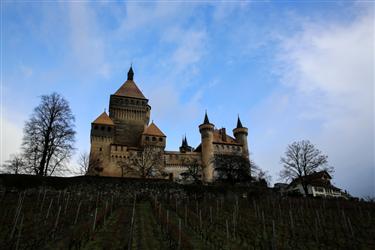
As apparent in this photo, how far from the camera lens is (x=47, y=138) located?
31.5 meters

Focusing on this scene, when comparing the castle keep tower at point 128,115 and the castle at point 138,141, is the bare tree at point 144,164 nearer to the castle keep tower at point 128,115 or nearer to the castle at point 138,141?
the castle at point 138,141

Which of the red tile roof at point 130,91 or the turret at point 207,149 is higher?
the red tile roof at point 130,91

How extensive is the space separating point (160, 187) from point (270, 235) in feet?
66.6

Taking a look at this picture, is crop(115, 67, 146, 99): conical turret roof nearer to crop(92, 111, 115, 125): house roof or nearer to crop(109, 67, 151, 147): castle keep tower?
crop(109, 67, 151, 147): castle keep tower

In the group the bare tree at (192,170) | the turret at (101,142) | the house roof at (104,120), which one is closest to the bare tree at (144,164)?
the turret at (101,142)

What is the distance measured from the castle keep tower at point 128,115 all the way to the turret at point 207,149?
37.4ft

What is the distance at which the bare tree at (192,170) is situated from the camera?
1811 inches

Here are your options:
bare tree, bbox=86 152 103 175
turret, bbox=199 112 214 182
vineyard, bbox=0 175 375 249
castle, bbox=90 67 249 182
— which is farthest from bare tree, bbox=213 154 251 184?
bare tree, bbox=86 152 103 175

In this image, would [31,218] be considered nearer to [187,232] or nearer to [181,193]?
[187,232]

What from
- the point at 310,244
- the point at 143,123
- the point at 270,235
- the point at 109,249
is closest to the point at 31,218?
the point at 109,249

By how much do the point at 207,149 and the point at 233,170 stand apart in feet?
37.5

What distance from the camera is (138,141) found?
5422cm

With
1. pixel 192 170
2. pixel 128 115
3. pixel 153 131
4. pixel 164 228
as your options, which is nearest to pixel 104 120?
pixel 128 115

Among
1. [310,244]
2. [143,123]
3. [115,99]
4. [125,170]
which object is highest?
[115,99]
